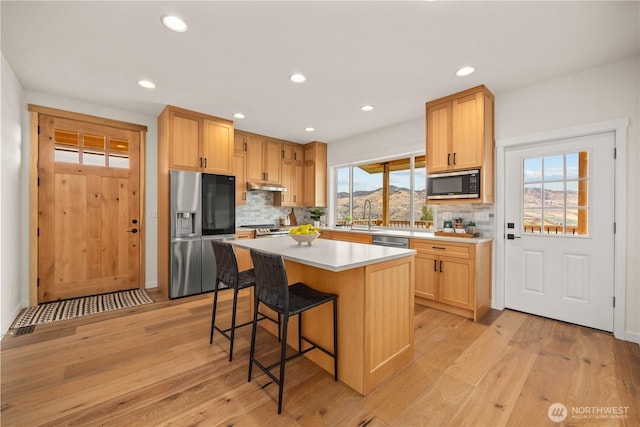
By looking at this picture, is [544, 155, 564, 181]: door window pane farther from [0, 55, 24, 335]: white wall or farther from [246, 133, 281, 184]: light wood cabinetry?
[0, 55, 24, 335]: white wall

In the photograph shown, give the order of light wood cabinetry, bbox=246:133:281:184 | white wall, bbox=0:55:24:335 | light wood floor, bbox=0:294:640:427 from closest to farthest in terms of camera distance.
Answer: light wood floor, bbox=0:294:640:427
white wall, bbox=0:55:24:335
light wood cabinetry, bbox=246:133:281:184

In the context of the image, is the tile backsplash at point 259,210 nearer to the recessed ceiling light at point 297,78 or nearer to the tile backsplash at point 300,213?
the tile backsplash at point 300,213

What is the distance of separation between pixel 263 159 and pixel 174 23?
10.2ft

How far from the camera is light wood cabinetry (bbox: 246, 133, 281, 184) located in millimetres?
4957

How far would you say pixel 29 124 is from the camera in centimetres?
328

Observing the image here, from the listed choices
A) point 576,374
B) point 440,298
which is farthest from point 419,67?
point 576,374

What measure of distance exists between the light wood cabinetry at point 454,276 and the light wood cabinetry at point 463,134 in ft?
1.98

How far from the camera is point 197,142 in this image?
12.9ft

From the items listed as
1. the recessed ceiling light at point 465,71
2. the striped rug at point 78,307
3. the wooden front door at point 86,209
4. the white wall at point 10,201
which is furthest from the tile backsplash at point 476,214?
the white wall at point 10,201

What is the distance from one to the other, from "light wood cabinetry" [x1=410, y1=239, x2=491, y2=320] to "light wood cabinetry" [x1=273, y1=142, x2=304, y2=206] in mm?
2752

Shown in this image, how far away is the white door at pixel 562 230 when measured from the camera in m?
2.66

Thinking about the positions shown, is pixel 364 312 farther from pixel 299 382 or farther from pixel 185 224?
pixel 185 224

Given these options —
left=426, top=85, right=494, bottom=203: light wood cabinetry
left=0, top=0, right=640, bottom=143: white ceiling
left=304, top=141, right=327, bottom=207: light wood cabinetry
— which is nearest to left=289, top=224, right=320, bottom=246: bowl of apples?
left=0, top=0, right=640, bottom=143: white ceiling

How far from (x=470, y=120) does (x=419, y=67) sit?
942 millimetres
